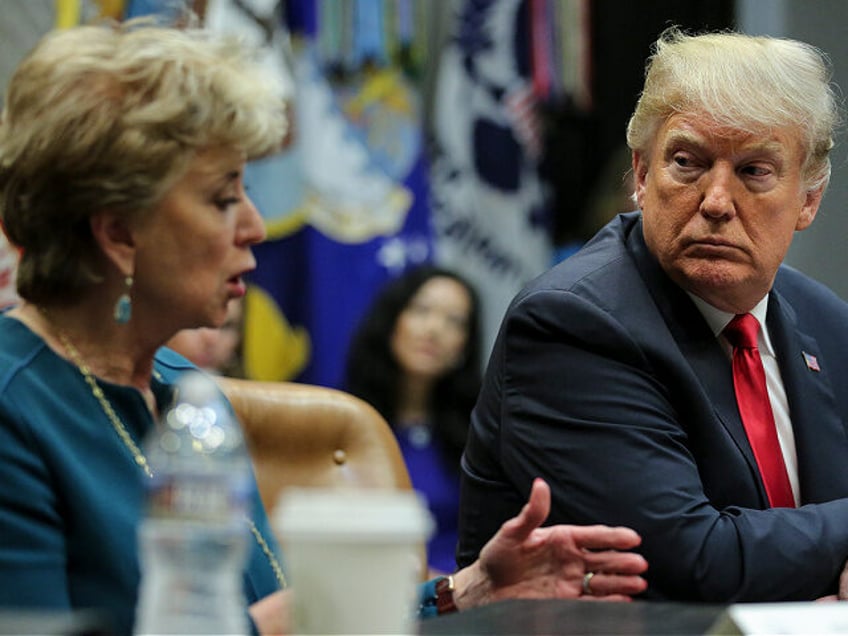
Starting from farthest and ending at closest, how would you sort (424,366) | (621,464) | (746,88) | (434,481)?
(424,366), (434,481), (746,88), (621,464)

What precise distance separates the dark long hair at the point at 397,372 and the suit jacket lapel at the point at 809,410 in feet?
6.94

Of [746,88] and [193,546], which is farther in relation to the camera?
[746,88]

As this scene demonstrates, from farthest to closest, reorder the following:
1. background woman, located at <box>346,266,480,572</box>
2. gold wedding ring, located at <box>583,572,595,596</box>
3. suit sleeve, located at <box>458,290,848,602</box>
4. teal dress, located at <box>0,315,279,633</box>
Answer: background woman, located at <box>346,266,480,572</box>, suit sleeve, located at <box>458,290,848,602</box>, gold wedding ring, located at <box>583,572,595,596</box>, teal dress, located at <box>0,315,279,633</box>

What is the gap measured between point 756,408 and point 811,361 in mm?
204

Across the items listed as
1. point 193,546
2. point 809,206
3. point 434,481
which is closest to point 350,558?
point 193,546

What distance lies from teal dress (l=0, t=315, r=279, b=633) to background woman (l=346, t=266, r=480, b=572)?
2777 mm

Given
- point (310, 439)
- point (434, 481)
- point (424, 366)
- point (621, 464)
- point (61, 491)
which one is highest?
point (61, 491)

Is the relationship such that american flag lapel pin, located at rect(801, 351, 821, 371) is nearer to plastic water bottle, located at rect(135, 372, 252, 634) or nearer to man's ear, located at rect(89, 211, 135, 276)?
man's ear, located at rect(89, 211, 135, 276)

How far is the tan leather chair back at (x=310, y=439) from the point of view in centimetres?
252

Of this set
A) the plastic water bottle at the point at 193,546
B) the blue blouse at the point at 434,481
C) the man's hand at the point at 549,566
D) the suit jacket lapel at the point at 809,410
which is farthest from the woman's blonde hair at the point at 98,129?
the blue blouse at the point at 434,481

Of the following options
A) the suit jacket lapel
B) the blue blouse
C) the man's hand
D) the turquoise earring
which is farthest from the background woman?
the turquoise earring

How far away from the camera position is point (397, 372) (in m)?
4.59

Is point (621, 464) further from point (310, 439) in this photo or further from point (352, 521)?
point (352, 521)

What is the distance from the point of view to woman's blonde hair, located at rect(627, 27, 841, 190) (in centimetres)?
230
